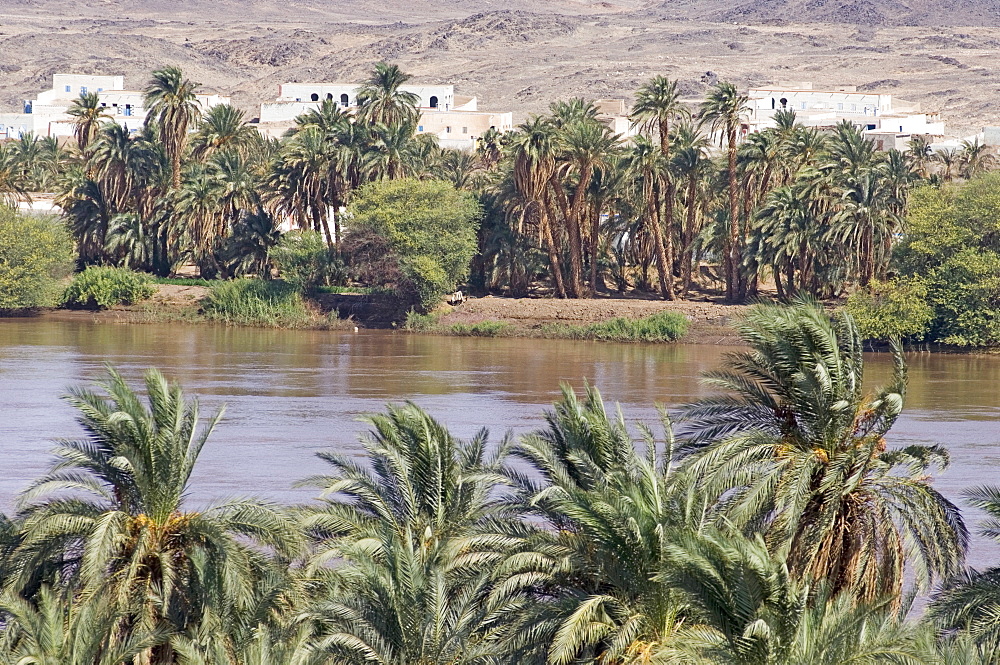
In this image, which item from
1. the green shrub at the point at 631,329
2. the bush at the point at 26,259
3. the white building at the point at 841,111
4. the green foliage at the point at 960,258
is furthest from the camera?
the white building at the point at 841,111

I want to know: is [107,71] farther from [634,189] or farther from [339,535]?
[339,535]

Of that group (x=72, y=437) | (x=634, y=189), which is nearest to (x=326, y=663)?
(x=72, y=437)

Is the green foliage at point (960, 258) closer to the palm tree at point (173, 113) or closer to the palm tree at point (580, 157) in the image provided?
the palm tree at point (580, 157)

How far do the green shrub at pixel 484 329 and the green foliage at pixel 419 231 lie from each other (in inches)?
77.2

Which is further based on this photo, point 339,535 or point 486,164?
point 486,164

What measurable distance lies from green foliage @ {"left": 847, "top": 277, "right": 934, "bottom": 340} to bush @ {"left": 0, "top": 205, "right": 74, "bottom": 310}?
33.4 meters

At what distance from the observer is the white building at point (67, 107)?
107062 mm

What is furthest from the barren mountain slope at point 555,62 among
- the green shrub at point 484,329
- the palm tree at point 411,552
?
the palm tree at point 411,552

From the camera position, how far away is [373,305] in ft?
209

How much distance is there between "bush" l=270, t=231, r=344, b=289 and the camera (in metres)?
63.7

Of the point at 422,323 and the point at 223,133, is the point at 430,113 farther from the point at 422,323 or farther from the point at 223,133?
the point at 422,323

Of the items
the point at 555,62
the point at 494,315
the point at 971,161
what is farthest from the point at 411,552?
the point at 555,62

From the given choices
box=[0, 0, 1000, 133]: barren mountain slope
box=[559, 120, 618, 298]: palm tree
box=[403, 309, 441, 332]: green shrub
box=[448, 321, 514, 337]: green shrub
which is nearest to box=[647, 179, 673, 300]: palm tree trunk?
box=[559, 120, 618, 298]: palm tree

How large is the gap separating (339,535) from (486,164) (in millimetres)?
60456
